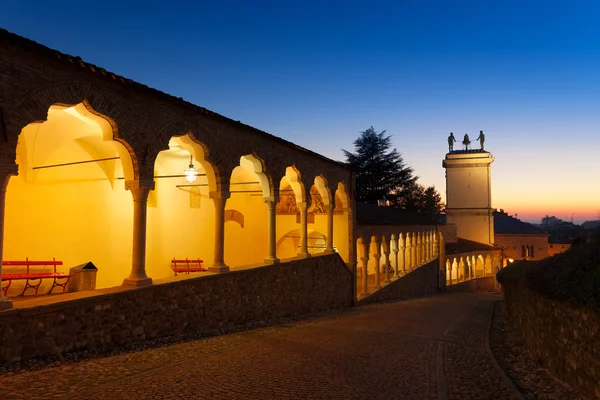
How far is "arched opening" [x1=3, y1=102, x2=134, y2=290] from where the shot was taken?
10.1m

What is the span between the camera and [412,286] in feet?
83.4

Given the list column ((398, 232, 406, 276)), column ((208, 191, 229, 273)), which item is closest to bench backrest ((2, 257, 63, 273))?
column ((208, 191, 229, 273))

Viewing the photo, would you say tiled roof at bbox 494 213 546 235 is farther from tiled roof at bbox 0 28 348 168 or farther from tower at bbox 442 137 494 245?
tiled roof at bbox 0 28 348 168

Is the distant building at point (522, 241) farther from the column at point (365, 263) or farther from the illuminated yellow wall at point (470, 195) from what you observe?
the column at point (365, 263)

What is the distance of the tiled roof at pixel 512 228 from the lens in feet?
195

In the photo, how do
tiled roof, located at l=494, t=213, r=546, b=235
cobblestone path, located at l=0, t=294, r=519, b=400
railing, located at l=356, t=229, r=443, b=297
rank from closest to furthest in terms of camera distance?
cobblestone path, located at l=0, t=294, r=519, b=400, railing, located at l=356, t=229, r=443, b=297, tiled roof, located at l=494, t=213, r=546, b=235

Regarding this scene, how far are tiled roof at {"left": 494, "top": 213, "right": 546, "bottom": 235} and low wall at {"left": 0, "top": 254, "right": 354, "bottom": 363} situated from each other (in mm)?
54105

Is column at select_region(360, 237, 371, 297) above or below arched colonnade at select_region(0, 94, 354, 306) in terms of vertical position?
below

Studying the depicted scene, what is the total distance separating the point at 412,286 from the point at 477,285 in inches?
721

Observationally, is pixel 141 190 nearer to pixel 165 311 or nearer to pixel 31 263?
pixel 165 311

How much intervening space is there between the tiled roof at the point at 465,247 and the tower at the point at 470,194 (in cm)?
233

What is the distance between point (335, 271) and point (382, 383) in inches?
366

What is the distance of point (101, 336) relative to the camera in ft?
22.0

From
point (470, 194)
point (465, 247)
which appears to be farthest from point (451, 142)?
point (465, 247)
